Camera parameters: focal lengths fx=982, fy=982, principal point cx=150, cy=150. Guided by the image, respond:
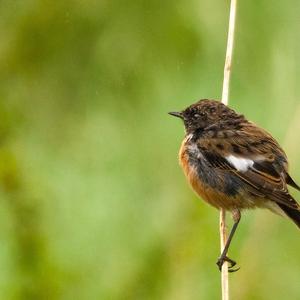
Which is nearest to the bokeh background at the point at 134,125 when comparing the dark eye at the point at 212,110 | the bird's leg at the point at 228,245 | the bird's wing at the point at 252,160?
the bird's leg at the point at 228,245

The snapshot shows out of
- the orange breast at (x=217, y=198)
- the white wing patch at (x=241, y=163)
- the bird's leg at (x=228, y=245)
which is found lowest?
the bird's leg at (x=228, y=245)

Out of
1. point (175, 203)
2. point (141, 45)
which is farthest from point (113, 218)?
point (141, 45)

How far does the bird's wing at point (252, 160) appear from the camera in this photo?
18.8 ft

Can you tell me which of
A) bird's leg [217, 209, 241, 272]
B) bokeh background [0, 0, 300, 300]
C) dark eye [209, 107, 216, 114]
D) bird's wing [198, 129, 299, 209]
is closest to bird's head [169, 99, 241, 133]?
dark eye [209, 107, 216, 114]

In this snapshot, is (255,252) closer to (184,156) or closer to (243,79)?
(184,156)

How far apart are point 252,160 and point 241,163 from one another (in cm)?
7

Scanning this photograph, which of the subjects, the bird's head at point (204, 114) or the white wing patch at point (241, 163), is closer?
the white wing patch at point (241, 163)

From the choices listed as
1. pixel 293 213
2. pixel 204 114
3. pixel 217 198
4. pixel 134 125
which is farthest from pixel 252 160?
pixel 134 125

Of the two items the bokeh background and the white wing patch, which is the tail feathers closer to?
the bokeh background

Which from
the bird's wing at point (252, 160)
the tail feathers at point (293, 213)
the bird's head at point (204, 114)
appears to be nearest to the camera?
the tail feathers at point (293, 213)

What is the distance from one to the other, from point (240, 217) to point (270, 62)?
1.30m

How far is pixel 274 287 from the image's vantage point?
18.7 ft

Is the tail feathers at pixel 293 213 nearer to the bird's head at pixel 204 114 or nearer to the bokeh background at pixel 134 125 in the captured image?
the bokeh background at pixel 134 125

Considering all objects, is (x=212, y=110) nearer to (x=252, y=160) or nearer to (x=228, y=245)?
(x=252, y=160)
